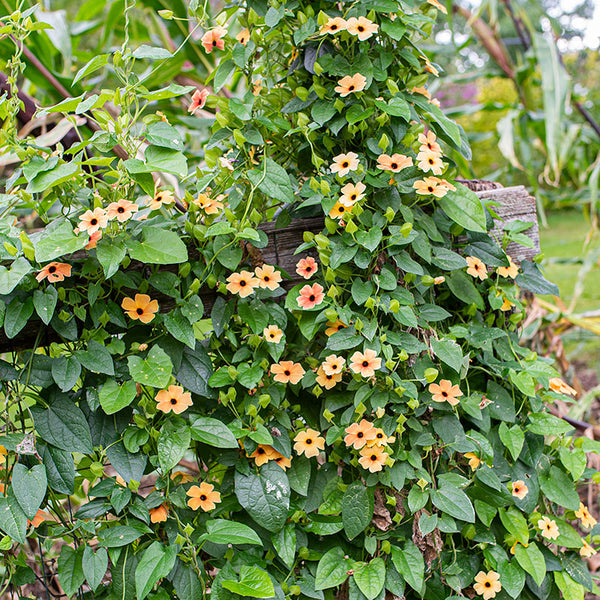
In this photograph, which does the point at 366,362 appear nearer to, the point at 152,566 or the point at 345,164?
the point at 345,164

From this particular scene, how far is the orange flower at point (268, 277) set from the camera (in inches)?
41.5

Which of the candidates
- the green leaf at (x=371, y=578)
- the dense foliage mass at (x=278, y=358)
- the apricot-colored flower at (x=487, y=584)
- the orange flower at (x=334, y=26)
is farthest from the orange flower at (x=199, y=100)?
the apricot-colored flower at (x=487, y=584)

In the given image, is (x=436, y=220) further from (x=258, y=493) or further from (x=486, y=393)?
(x=258, y=493)

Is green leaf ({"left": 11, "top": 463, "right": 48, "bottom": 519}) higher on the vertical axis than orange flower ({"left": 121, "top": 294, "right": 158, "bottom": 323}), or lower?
lower

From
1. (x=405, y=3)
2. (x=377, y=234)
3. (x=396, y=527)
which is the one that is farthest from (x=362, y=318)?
(x=405, y=3)

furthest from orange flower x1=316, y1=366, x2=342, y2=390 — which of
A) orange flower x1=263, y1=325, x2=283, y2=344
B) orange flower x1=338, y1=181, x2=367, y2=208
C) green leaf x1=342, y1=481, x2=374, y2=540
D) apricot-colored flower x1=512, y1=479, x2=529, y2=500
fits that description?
apricot-colored flower x1=512, y1=479, x2=529, y2=500

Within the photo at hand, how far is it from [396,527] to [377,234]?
1.93ft

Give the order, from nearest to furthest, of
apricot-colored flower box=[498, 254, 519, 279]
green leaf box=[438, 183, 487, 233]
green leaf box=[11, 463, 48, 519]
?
green leaf box=[11, 463, 48, 519]
green leaf box=[438, 183, 487, 233]
apricot-colored flower box=[498, 254, 519, 279]

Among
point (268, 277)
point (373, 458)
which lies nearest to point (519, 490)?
point (373, 458)

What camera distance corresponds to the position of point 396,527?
3.55 ft

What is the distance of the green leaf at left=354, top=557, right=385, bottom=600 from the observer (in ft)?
3.26

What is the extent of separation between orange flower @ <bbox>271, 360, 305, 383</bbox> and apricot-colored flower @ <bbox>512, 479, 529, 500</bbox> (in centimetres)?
51

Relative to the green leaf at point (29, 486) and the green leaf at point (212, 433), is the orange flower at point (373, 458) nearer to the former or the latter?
the green leaf at point (212, 433)

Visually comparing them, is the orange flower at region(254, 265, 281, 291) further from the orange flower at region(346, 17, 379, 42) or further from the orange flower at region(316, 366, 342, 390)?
the orange flower at region(346, 17, 379, 42)
